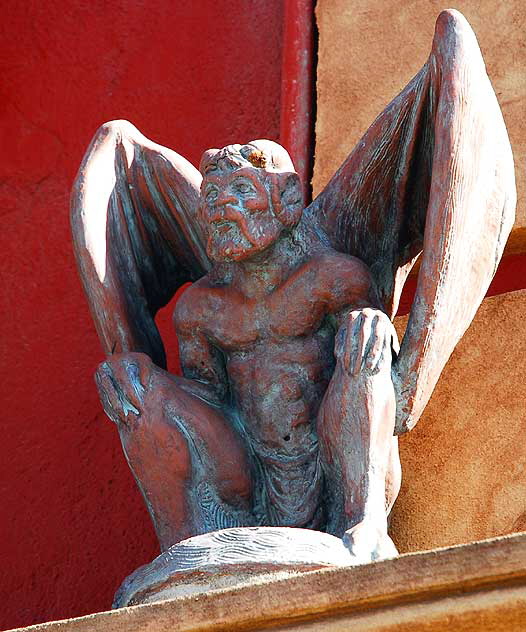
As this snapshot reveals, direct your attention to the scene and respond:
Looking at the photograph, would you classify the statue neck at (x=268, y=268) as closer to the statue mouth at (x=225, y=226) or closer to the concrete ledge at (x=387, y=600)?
the statue mouth at (x=225, y=226)

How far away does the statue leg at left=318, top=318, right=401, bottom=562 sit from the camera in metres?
2.36

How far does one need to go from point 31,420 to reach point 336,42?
3.00 ft

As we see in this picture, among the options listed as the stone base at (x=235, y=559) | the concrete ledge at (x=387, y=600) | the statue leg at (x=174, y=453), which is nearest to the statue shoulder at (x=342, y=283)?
the statue leg at (x=174, y=453)

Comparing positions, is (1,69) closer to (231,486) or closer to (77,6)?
(77,6)

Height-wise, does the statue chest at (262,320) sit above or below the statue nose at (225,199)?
below

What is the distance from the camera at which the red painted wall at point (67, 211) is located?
3.11m

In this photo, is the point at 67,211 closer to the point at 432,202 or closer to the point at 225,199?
A: the point at 225,199

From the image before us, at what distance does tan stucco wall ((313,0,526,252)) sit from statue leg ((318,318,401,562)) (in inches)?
37.0

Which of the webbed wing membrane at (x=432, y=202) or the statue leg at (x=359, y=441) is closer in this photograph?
the statue leg at (x=359, y=441)

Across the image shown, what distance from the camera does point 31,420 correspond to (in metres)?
3.25

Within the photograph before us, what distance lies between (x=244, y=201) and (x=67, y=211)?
998mm

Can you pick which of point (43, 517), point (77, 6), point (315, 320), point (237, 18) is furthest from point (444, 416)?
point (77, 6)

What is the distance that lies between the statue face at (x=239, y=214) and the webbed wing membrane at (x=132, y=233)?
220 mm

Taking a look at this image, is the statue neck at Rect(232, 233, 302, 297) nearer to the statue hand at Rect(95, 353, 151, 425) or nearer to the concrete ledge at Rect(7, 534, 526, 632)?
the statue hand at Rect(95, 353, 151, 425)
